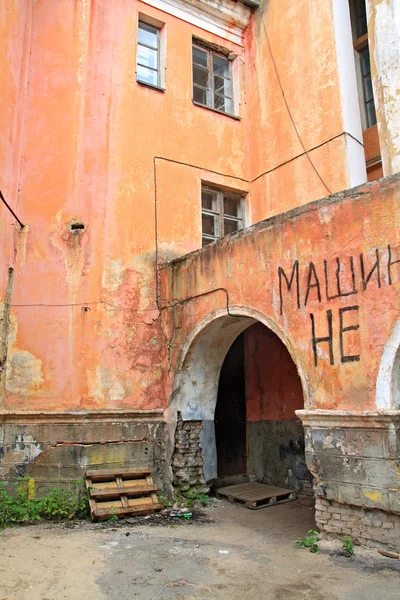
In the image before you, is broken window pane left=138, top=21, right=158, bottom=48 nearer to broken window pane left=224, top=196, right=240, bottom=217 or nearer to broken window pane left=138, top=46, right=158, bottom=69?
broken window pane left=138, top=46, right=158, bottom=69

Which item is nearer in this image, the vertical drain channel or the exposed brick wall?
the vertical drain channel

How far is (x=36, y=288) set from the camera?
7574mm

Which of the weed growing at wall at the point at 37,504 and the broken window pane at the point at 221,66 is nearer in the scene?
the weed growing at wall at the point at 37,504

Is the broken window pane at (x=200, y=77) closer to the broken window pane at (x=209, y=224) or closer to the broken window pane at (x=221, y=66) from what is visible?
the broken window pane at (x=221, y=66)

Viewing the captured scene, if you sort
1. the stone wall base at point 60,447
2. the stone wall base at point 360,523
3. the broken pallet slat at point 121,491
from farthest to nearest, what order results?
1. the stone wall base at point 60,447
2. the broken pallet slat at point 121,491
3. the stone wall base at point 360,523

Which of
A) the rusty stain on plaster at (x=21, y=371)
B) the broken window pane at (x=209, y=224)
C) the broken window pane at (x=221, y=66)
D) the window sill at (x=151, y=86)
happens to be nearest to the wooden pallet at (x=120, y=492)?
the rusty stain on plaster at (x=21, y=371)

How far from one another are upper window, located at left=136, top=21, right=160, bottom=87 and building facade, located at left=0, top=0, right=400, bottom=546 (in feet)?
0.14

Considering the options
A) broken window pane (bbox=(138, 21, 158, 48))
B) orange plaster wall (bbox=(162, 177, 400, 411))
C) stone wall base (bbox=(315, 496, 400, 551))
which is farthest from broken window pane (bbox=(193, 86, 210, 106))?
stone wall base (bbox=(315, 496, 400, 551))

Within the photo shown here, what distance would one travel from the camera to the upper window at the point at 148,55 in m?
9.16

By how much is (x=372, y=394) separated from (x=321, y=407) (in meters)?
0.67

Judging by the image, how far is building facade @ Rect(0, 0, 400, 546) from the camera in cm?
545

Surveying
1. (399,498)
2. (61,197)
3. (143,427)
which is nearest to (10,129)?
(61,197)

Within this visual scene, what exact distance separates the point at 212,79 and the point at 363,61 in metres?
3.08

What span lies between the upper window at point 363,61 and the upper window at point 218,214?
9.67ft
